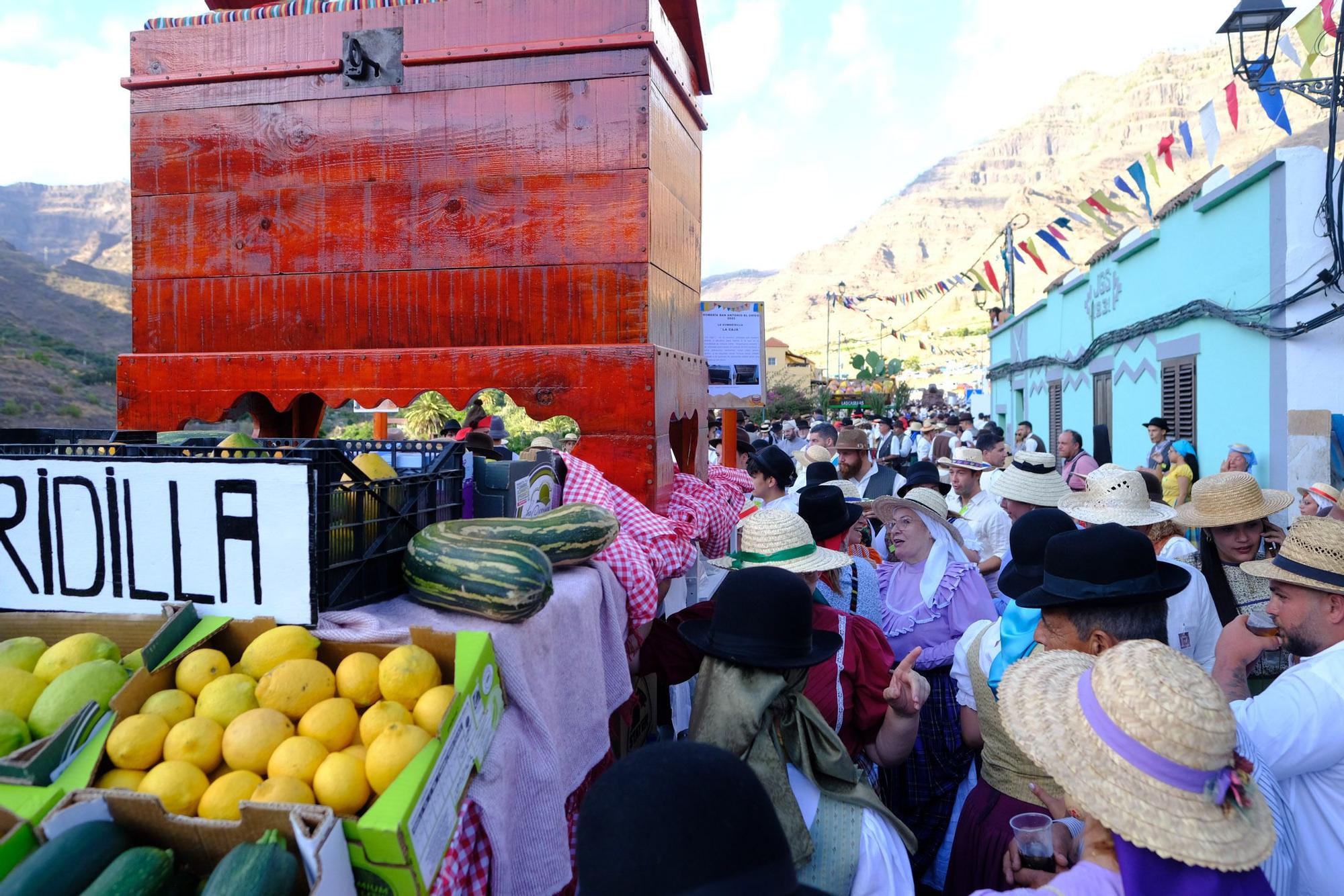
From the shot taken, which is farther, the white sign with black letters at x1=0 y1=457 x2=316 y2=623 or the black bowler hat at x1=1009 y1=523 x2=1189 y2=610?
the black bowler hat at x1=1009 y1=523 x2=1189 y2=610

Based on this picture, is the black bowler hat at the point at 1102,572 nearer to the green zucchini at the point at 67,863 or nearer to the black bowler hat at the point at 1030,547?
the black bowler hat at the point at 1030,547

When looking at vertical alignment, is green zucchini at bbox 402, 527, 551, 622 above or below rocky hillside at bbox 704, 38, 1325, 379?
below

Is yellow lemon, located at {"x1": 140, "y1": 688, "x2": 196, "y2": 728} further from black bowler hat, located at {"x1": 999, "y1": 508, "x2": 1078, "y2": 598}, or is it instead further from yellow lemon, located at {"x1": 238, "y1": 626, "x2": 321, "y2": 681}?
black bowler hat, located at {"x1": 999, "y1": 508, "x2": 1078, "y2": 598}

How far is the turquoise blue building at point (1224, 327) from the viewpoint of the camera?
10062 millimetres

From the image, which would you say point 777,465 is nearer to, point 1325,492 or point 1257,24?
point 1325,492

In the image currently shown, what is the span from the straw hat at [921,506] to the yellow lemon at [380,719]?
12.0ft

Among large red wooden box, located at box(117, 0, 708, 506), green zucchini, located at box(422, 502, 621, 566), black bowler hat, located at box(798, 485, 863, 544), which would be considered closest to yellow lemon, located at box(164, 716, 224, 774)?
green zucchini, located at box(422, 502, 621, 566)

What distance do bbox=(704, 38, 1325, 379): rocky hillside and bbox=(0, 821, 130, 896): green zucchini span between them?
60.3 metres

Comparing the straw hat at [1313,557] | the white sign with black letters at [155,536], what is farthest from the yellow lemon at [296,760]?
the straw hat at [1313,557]

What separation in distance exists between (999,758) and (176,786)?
271cm

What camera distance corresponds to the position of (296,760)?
187cm

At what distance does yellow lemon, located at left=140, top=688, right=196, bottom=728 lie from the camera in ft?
6.59

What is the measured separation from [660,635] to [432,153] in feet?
7.71

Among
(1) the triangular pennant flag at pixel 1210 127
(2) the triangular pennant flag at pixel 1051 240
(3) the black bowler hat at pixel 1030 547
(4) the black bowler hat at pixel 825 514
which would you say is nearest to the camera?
(3) the black bowler hat at pixel 1030 547
